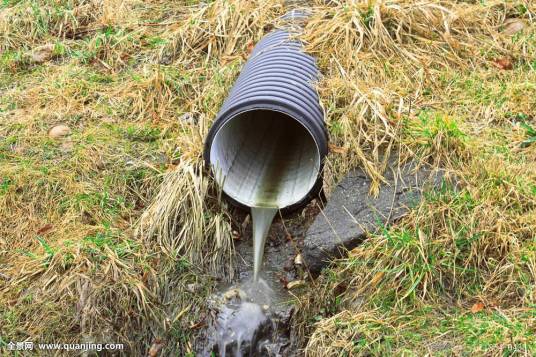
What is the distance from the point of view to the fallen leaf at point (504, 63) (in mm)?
4844

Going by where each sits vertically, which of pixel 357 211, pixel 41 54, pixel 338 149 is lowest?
pixel 41 54

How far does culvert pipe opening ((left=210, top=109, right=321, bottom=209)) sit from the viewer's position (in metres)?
4.32

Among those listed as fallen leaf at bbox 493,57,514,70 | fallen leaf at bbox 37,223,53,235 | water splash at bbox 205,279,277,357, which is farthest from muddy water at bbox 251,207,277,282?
fallen leaf at bbox 493,57,514,70

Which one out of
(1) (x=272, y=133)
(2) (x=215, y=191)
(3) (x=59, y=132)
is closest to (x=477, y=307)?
(2) (x=215, y=191)

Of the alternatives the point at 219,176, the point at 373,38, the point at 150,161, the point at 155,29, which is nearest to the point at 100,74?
the point at 155,29

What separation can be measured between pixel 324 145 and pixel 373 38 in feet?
4.05

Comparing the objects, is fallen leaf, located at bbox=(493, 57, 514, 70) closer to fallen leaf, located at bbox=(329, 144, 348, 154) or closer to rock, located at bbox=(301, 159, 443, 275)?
rock, located at bbox=(301, 159, 443, 275)

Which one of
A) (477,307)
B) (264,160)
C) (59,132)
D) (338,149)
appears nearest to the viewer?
(477,307)

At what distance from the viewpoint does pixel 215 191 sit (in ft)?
14.1

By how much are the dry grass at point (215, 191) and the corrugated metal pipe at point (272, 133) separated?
5.9 inches

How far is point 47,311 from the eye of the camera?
3709 millimetres

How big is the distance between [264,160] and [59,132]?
5.20ft

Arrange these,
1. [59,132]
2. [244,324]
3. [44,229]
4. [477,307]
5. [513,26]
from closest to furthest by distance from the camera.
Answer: [477,307]
[244,324]
[44,229]
[59,132]
[513,26]

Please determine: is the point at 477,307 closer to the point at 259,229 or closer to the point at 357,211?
the point at 357,211
